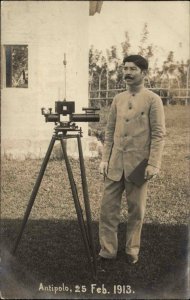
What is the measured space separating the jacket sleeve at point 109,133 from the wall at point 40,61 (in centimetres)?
25

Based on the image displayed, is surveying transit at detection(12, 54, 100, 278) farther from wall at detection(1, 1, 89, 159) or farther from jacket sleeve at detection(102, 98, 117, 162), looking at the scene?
wall at detection(1, 1, 89, 159)

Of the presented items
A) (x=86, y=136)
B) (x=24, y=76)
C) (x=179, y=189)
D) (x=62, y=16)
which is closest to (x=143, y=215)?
(x=179, y=189)

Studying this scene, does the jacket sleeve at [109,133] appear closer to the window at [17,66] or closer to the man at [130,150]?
the man at [130,150]

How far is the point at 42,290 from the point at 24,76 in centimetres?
154

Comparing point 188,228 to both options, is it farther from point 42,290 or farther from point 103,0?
point 103,0

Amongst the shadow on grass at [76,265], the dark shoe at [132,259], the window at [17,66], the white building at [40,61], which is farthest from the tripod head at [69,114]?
the dark shoe at [132,259]

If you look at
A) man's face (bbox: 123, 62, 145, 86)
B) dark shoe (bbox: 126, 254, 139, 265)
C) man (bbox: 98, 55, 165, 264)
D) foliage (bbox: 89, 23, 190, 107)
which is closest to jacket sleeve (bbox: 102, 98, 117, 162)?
man (bbox: 98, 55, 165, 264)

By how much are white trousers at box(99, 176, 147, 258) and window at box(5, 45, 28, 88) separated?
0.97 metres

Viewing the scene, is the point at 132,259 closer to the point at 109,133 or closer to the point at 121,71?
the point at 109,133

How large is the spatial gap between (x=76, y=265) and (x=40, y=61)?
1.50 m

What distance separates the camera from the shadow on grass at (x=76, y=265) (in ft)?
10.8

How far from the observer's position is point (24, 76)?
11.4 feet

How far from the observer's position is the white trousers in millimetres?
3311

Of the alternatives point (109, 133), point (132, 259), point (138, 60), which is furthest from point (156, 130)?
point (132, 259)
